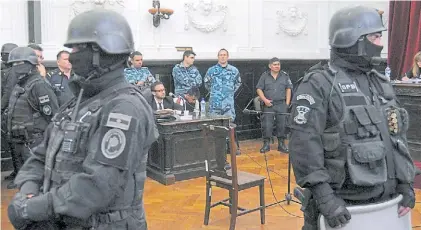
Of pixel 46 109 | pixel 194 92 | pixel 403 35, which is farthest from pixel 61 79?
pixel 403 35

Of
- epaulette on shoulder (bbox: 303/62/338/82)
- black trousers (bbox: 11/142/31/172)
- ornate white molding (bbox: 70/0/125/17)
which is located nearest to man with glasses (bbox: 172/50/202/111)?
ornate white molding (bbox: 70/0/125/17)

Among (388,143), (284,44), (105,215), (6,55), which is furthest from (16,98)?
(284,44)

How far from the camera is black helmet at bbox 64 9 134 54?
174 centimetres

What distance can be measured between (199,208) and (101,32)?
3087mm

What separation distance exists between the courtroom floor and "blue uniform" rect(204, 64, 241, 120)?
53.5 inches

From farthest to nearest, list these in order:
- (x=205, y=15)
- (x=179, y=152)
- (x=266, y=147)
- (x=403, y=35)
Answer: (x=403, y=35)
(x=205, y=15)
(x=266, y=147)
(x=179, y=152)

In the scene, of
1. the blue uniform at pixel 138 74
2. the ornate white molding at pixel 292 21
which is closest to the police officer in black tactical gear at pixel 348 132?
the blue uniform at pixel 138 74

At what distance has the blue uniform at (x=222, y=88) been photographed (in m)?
7.15

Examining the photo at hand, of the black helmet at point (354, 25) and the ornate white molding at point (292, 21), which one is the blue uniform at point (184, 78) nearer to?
the ornate white molding at point (292, 21)

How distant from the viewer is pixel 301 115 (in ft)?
7.16

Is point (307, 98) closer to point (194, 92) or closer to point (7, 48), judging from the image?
point (7, 48)

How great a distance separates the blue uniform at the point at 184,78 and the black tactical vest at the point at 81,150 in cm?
520

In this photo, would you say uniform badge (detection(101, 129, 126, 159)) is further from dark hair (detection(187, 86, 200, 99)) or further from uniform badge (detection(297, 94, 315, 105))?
dark hair (detection(187, 86, 200, 99))

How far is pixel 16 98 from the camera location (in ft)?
15.7
